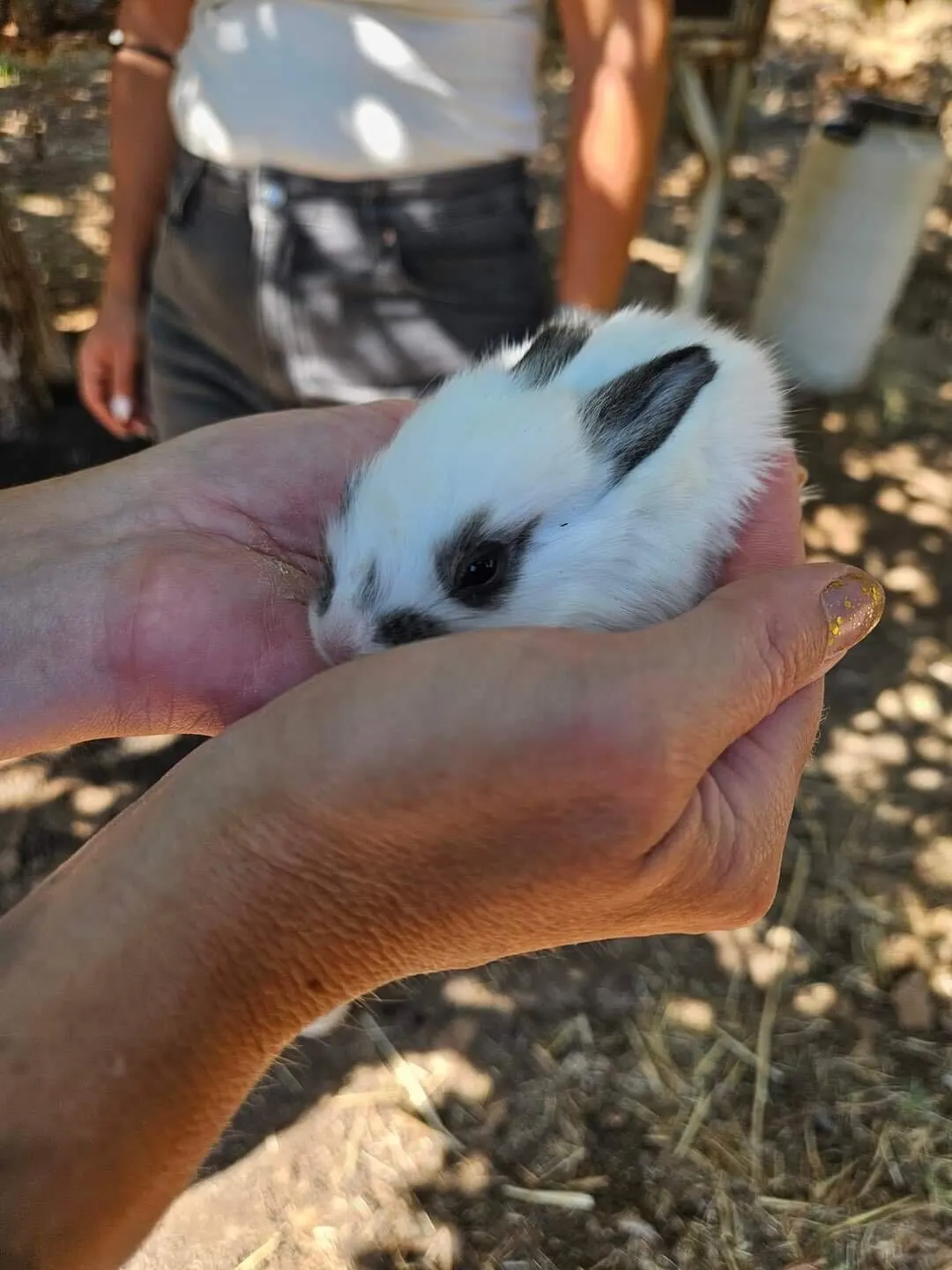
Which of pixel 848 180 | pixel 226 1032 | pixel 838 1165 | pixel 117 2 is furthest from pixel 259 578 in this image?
pixel 848 180

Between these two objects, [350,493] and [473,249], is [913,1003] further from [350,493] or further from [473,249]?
[473,249]

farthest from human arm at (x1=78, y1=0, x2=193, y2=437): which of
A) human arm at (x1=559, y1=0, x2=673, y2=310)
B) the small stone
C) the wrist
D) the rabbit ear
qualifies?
the small stone

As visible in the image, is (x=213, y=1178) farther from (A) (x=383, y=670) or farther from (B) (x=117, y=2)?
(B) (x=117, y=2)

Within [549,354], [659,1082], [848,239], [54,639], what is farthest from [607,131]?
[848,239]

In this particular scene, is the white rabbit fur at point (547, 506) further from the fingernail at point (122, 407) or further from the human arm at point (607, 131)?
the fingernail at point (122, 407)

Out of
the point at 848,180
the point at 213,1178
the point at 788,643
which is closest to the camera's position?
A: the point at 788,643

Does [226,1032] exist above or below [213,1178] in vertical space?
above
